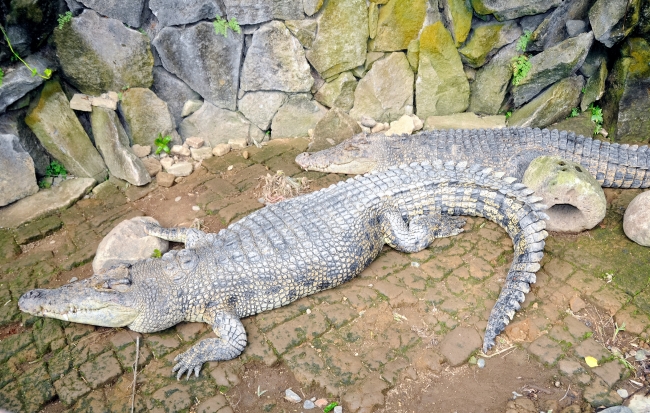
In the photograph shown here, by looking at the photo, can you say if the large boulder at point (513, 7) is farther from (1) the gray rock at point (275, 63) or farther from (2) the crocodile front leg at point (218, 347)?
(2) the crocodile front leg at point (218, 347)

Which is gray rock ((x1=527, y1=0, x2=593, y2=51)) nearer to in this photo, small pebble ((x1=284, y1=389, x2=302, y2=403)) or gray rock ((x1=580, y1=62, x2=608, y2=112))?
gray rock ((x1=580, y1=62, x2=608, y2=112))

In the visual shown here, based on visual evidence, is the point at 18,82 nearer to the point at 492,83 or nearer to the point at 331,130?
the point at 331,130

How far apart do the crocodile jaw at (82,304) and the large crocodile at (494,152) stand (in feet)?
8.42

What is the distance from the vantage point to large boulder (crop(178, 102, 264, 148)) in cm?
568

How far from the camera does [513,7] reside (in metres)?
5.30

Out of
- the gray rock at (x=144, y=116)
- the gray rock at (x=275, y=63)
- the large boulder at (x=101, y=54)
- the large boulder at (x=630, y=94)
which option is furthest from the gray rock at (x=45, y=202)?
the large boulder at (x=630, y=94)

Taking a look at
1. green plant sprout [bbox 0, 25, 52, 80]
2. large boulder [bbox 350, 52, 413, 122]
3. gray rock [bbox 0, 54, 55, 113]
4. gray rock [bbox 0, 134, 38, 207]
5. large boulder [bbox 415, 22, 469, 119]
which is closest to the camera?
green plant sprout [bbox 0, 25, 52, 80]

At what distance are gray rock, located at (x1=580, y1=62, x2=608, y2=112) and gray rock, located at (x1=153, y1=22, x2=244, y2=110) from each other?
3963 millimetres

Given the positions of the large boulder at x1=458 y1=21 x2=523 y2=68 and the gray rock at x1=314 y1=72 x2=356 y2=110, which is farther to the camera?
the gray rock at x1=314 y1=72 x2=356 y2=110

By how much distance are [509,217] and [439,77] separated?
2403 mm

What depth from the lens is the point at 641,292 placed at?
3.74m

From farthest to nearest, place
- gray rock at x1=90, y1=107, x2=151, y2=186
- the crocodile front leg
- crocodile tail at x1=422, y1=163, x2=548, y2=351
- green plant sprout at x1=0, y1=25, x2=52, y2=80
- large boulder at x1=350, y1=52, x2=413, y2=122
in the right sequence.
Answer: large boulder at x1=350, y1=52, x2=413, y2=122, gray rock at x1=90, y1=107, x2=151, y2=186, green plant sprout at x1=0, y1=25, x2=52, y2=80, crocodile tail at x1=422, y1=163, x2=548, y2=351, the crocodile front leg

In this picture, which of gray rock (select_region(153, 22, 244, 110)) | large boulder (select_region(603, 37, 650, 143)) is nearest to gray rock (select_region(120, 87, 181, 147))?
gray rock (select_region(153, 22, 244, 110))

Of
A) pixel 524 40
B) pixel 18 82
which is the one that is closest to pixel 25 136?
pixel 18 82
